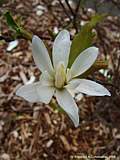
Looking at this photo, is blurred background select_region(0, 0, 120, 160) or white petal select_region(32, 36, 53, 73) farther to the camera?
blurred background select_region(0, 0, 120, 160)

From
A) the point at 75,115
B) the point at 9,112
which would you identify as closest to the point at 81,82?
the point at 75,115

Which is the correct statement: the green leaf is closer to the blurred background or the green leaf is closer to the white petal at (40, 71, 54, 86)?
the white petal at (40, 71, 54, 86)

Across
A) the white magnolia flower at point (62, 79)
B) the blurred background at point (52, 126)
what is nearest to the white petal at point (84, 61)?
the white magnolia flower at point (62, 79)

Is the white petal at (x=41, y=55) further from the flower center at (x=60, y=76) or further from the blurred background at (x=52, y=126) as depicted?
the blurred background at (x=52, y=126)

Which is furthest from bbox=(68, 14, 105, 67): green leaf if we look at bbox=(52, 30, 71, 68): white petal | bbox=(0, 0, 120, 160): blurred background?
bbox=(0, 0, 120, 160): blurred background

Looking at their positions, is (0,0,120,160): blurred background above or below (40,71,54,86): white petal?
below

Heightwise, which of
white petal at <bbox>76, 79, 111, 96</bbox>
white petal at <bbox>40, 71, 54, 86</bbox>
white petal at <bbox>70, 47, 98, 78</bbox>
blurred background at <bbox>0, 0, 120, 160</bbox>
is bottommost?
blurred background at <bbox>0, 0, 120, 160</bbox>

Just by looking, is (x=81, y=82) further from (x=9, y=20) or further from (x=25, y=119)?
(x=25, y=119)
